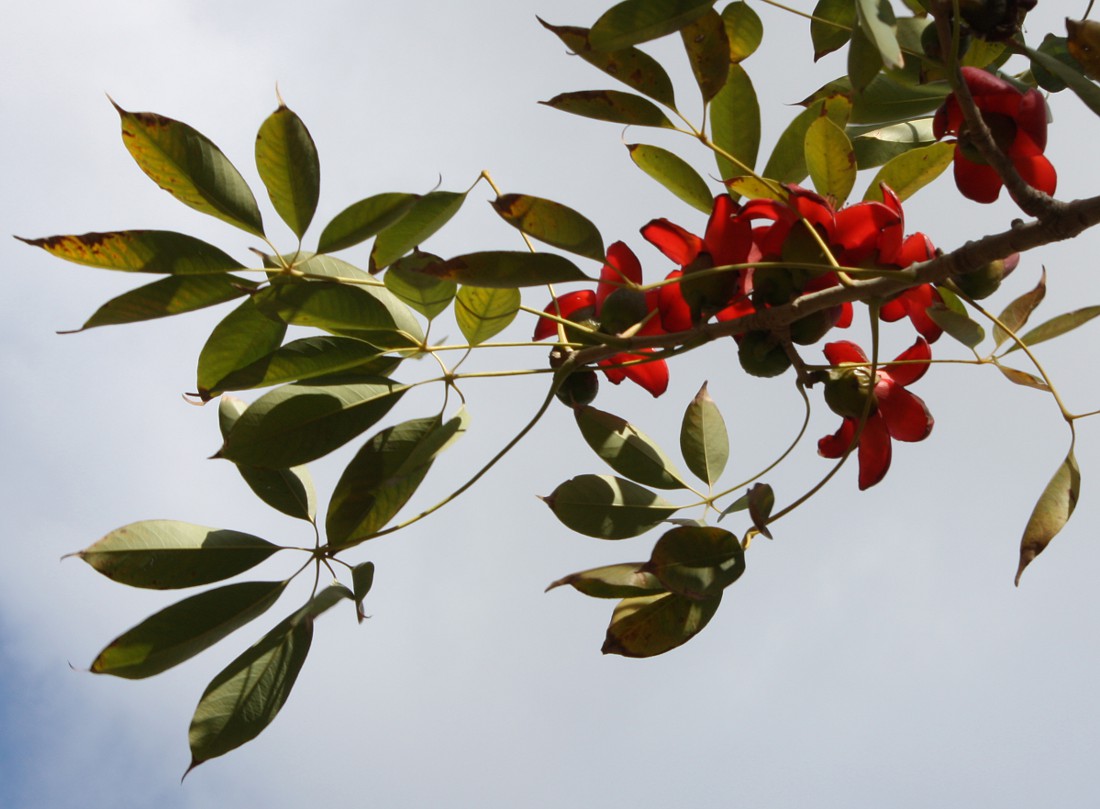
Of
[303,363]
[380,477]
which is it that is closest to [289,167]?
[303,363]

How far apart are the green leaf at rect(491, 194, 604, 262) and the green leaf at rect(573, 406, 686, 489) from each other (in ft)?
0.84

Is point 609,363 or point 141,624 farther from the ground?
point 609,363

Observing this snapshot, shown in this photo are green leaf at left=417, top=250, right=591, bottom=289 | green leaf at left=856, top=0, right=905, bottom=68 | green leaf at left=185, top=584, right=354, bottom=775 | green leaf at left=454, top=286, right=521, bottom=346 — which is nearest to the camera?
green leaf at left=856, top=0, right=905, bottom=68

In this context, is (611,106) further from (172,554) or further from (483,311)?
(172,554)

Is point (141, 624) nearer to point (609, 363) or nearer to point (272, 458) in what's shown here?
point (272, 458)

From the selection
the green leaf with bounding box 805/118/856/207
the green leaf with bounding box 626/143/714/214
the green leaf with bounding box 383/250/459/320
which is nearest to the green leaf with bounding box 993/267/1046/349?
the green leaf with bounding box 805/118/856/207

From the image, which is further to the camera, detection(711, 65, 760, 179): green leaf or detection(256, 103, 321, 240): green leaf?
detection(711, 65, 760, 179): green leaf

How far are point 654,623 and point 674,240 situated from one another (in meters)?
0.38

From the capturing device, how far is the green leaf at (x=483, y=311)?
101cm

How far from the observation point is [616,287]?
1.02m

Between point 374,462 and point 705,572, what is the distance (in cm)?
35

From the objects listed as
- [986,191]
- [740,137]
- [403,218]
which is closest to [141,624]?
[403,218]

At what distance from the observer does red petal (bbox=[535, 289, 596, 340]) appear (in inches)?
43.2

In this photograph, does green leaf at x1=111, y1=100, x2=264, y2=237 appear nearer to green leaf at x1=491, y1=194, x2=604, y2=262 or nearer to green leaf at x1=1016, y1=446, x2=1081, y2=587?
green leaf at x1=491, y1=194, x2=604, y2=262
